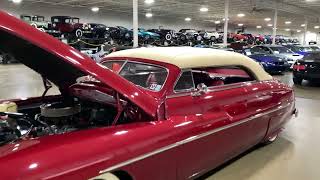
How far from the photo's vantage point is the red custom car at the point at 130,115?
1.81 metres

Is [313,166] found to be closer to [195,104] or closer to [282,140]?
[282,140]

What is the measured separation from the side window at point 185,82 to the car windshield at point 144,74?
138mm

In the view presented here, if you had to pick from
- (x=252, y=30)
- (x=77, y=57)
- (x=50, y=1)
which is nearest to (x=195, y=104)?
(x=77, y=57)

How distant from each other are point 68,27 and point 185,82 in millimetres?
16811

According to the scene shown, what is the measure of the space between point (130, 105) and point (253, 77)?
6.64 ft

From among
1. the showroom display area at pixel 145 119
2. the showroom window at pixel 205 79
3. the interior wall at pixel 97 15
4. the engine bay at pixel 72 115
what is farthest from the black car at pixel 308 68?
the interior wall at pixel 97 15

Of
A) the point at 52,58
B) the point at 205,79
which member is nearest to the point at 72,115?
the point at 52,58

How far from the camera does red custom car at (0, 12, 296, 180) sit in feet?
5.95

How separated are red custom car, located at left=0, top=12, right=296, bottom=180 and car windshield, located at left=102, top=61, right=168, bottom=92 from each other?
0.04ft

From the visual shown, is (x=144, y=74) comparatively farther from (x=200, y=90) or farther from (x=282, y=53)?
(x=282, y=53)

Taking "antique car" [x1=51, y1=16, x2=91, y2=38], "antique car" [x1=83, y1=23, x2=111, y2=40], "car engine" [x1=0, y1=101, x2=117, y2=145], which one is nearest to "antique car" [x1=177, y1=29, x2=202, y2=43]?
"antique car" [x1=83, y1=23, x2=111, y2=40]

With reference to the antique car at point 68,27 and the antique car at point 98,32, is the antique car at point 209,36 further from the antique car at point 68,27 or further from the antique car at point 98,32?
the antique car at point 68,27

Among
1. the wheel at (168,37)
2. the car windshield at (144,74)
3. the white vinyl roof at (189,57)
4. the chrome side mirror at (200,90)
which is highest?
the wheel at (168,37)

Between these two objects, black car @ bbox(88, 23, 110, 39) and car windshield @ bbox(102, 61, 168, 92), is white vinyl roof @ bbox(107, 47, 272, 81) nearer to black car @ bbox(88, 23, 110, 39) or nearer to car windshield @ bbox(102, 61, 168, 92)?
car windshield @ bbox(102, 61, 168, 92)
